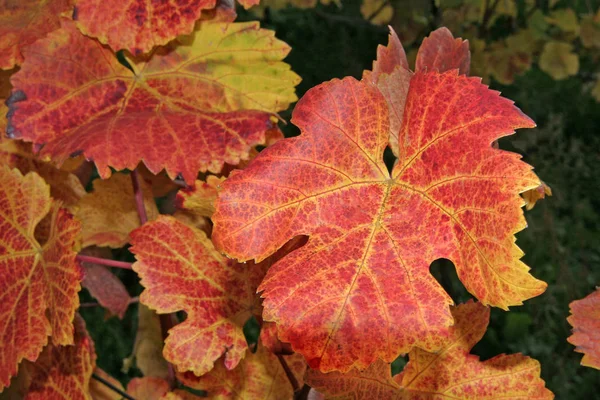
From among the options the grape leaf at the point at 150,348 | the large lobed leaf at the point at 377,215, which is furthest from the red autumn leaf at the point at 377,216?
the grape leaf at the point at 150,348

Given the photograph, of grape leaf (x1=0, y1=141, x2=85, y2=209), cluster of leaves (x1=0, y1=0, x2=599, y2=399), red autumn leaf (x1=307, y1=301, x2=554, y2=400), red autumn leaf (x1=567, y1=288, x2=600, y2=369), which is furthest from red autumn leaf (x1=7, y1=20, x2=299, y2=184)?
red autumn leaf (x1=567, y1=288, x2=600, y2=369)

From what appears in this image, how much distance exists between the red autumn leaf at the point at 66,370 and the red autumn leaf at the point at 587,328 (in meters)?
0.49

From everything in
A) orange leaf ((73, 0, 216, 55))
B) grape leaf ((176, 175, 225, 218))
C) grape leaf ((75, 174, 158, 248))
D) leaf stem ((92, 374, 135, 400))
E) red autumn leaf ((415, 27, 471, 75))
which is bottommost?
leaf stem ((92, 374, 135, 400))

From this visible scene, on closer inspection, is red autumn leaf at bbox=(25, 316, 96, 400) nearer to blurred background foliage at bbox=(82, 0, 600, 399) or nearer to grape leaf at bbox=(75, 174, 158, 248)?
grape leaf at bbox=(75, 174, 158, 248)

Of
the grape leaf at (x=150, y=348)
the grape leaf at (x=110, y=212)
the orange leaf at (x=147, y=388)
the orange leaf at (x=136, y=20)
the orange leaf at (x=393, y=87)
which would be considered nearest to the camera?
the orange leaf at (x=393, y=87)

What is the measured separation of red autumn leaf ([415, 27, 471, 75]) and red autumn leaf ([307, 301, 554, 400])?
0.76 ft

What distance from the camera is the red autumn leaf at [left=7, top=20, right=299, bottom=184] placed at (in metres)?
0.74

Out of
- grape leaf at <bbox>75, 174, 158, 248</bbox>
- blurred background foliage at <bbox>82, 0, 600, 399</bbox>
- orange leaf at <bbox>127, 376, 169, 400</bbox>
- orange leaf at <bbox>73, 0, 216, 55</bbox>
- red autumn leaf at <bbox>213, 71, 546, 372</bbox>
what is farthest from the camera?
blurred background foliage at <bbox>82, 0, 600, 399</bbox>

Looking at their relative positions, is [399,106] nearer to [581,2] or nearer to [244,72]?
[244,72]

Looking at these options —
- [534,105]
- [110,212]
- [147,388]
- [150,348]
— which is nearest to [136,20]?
[110,212]

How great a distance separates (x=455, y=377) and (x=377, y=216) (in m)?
Result: 0.23

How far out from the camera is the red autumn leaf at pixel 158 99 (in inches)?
29.2

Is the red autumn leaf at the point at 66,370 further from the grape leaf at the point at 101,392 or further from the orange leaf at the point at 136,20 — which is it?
the orange leaf at the point at 136,20

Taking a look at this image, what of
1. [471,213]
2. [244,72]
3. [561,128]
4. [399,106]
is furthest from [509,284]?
[561,128]
